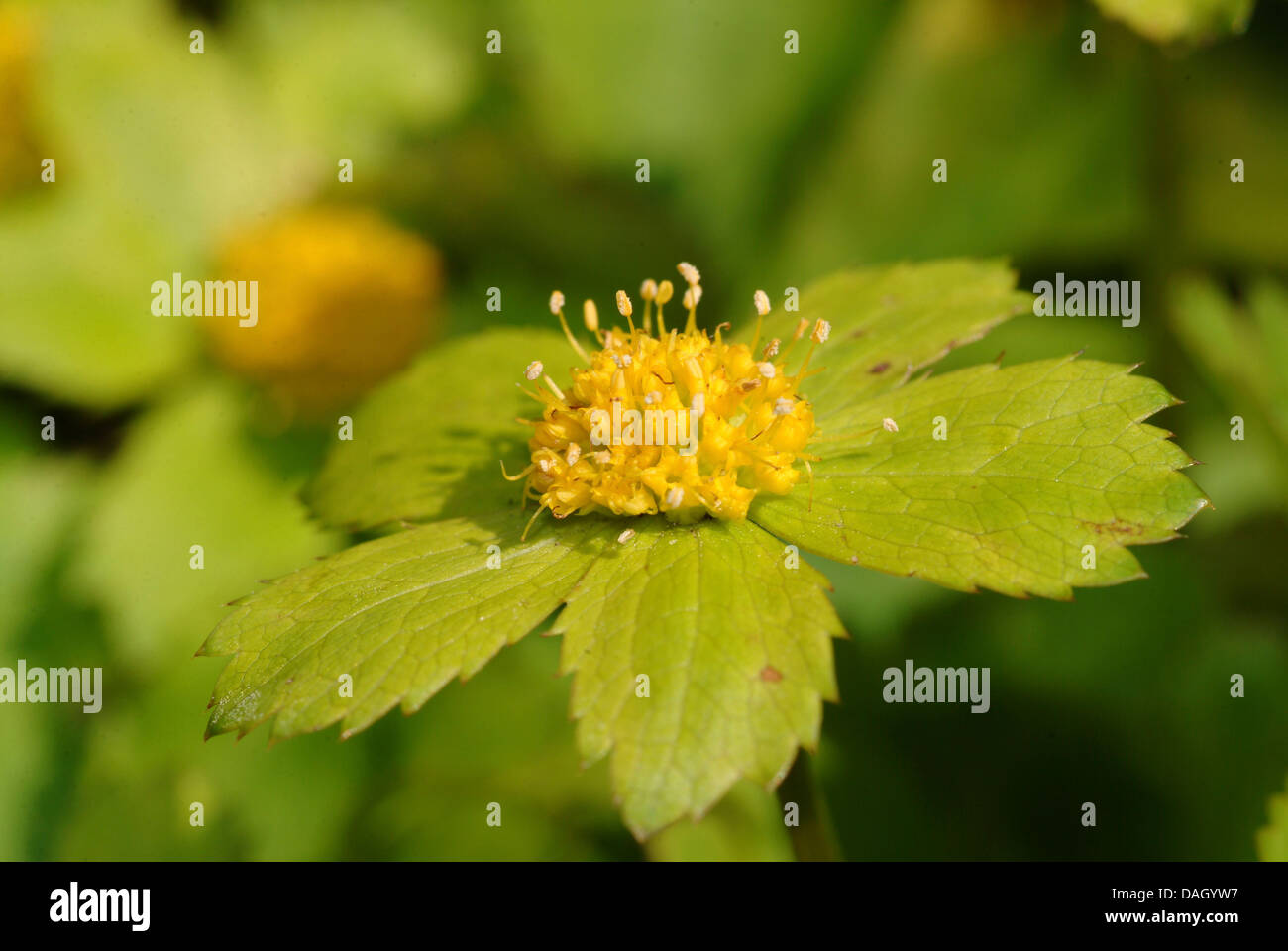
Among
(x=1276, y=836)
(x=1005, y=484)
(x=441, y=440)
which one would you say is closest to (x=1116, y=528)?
(x=1005, y=484)

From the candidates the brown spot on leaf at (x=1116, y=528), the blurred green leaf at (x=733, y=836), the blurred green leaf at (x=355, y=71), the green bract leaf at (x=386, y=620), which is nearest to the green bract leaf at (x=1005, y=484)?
the brown spot on leaf at (x=1116, y=528)

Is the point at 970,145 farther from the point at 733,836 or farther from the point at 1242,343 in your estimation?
the point at 733,836

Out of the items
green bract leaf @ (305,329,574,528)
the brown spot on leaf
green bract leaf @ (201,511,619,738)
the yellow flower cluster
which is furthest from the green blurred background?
the brown spot on leaf

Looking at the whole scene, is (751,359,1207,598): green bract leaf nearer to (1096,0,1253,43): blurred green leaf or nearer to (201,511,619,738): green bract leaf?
(201,511,619,738): green bract leaf

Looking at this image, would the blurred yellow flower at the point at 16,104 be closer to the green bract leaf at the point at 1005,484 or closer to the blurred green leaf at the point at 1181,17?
the green bract leaf at the point at 1005,484
